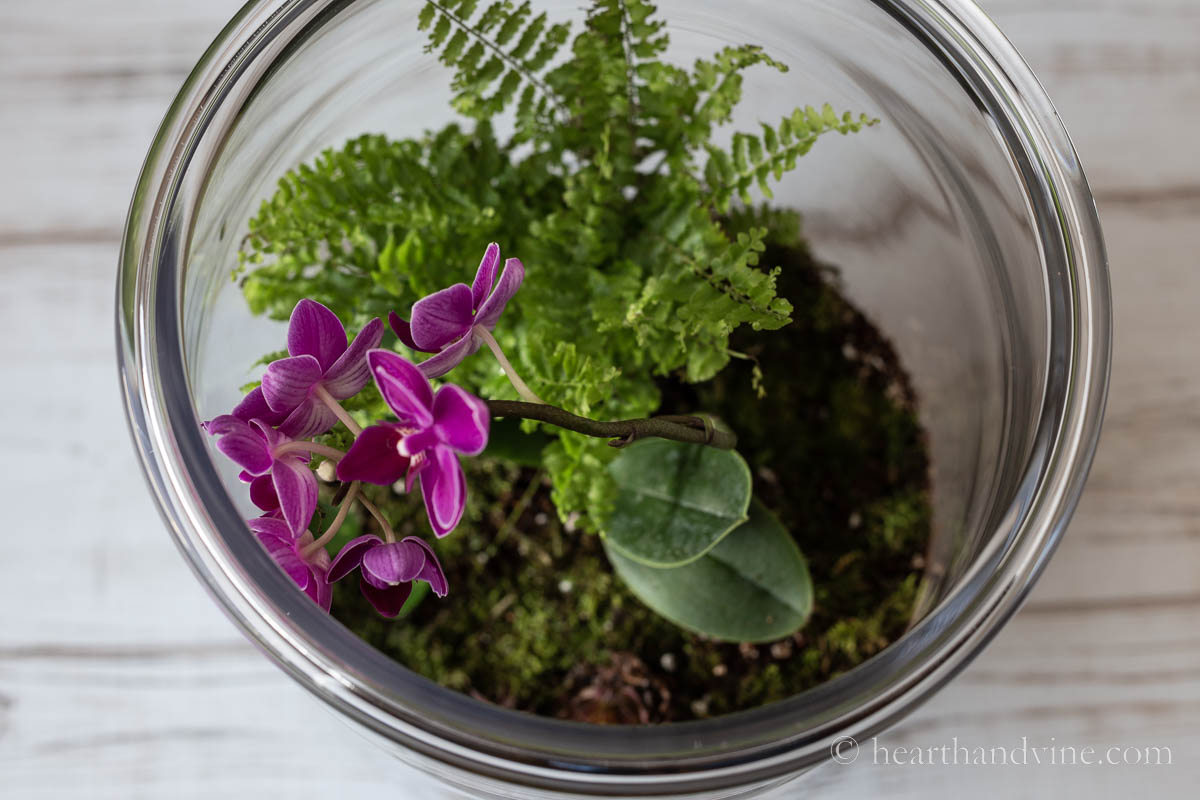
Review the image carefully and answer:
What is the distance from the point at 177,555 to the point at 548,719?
0.58m

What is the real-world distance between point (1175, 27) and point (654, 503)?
72 centimetres

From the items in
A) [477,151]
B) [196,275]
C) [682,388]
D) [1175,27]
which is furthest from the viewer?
[1175,27]

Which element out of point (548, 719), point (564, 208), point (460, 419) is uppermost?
point (564, 208)

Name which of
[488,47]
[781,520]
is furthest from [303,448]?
[781,520]

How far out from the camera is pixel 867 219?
29.9 inches

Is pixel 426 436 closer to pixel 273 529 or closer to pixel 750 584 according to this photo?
pixel 273 529

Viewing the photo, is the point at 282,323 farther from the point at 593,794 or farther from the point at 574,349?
the point at 593,794

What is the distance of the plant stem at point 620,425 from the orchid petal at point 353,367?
56 mm

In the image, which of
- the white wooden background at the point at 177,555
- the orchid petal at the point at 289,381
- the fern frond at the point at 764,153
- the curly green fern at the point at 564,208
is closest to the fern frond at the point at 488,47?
the curly green fern at the point at 564,208

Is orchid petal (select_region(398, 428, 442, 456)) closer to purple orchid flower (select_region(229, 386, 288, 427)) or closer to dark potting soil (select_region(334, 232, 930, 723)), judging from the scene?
purple orchid flower (select_region(229, 386, 288, 427))

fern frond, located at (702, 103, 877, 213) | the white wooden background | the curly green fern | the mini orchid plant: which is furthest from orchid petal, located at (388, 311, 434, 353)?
the white wooden background

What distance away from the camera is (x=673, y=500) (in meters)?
0.63

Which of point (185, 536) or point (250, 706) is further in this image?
point (250, 706)

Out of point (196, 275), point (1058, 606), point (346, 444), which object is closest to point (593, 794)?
point (346, 444)
